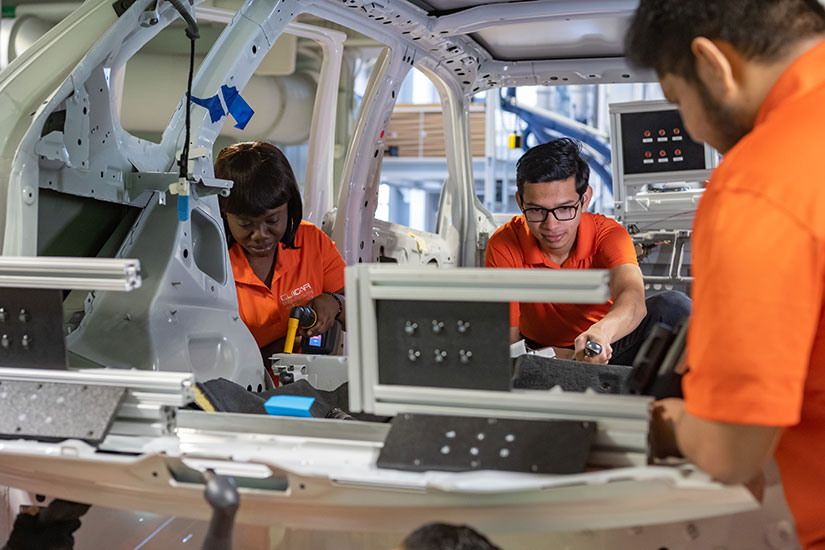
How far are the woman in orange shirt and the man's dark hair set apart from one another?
93 cm

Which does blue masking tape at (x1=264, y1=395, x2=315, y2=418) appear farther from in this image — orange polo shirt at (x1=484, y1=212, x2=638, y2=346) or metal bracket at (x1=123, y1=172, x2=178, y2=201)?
orange polo shirt at (x1=484, y1=212, x2=638, y2=346)

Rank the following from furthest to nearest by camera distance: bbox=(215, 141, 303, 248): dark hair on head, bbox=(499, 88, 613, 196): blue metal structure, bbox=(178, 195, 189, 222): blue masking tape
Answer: bbox=(499, 88, 613, 196): blue metal structure < bbox=(215, 141, 303, 248): dark hair on head < bbox=(178, 195, 189, 222): blue masking tape

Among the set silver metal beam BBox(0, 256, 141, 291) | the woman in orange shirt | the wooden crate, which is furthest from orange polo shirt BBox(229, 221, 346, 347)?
the wooden crate

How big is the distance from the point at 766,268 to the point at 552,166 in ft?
7.08

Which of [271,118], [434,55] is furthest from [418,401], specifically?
[271,118]

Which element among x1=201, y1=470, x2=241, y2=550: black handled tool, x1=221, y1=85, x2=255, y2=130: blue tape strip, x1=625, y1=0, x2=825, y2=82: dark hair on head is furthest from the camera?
x1=221, y1=85, x2=255, y2=130: blue tape strip

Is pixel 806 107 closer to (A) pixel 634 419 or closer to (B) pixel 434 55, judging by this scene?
(A) pixel 634 419

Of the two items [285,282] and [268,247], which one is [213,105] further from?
[285,282]

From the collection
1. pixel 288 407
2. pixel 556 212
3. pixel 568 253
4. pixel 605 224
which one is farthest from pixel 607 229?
pixel 288 407

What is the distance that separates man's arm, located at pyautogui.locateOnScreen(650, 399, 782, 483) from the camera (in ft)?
3.77

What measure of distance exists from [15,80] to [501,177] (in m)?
10.1

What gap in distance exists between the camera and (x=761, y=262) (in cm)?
106

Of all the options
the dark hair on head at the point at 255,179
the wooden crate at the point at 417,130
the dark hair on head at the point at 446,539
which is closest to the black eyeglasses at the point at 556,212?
the dark hair on head at the point at 255,179

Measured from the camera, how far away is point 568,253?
354 cm
